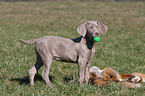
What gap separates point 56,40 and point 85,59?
691mm

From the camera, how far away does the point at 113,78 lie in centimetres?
434

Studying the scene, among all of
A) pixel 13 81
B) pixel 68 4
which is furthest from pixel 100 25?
pixel 68 4

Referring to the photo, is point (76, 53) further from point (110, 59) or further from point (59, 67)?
point (110, 59)

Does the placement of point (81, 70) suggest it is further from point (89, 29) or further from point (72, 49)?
point (89, 29)

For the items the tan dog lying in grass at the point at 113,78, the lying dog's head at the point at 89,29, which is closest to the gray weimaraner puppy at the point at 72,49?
the lying dog's head at the point at 89,29

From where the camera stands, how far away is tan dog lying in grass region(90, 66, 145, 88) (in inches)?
158

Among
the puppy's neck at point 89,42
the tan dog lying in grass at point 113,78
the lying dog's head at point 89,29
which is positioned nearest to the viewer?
the lying dog's head at point 89,29

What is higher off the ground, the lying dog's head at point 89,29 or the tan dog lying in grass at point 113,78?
the lying dog's head at point 89,29

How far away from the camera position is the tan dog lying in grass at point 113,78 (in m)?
4.01

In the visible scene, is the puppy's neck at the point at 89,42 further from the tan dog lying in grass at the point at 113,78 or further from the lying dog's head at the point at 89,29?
the tan dog lying in grass at the point at 113,78

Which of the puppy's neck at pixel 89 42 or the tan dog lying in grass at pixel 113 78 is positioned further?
the tan dog lying in grass at pixel 113 78

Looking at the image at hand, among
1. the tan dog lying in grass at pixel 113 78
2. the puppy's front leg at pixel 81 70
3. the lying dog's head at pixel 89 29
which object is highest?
the lying dog's head at pixel 89 29

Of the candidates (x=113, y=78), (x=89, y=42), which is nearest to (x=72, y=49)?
(x=89, y=42)

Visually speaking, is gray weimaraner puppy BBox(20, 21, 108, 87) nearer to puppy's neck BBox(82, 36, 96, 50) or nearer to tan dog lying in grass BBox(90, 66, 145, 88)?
puppy's neck BBox(82, 36, 96, 50)
